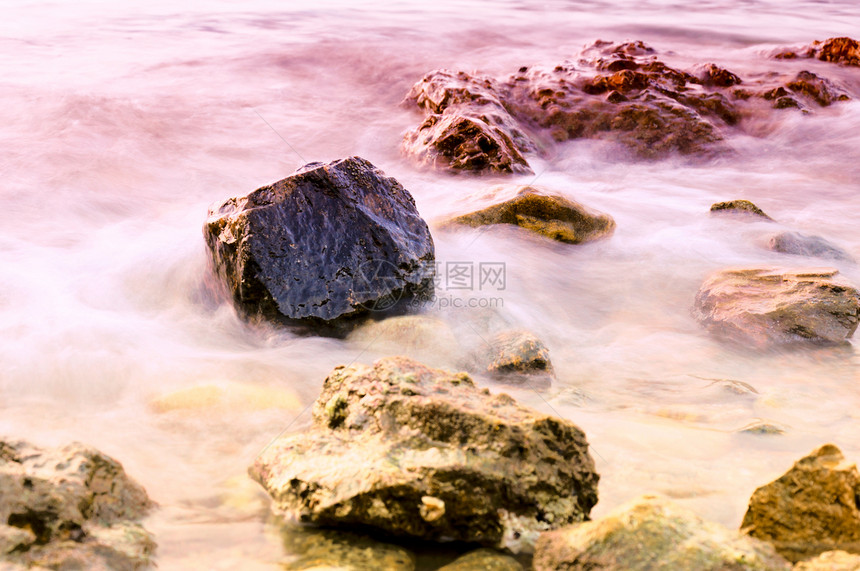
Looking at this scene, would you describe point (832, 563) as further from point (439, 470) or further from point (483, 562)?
point (439, 470)

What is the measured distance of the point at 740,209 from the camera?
Answer: 545 cm

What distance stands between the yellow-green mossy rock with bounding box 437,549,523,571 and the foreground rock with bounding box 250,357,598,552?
0.06 metres

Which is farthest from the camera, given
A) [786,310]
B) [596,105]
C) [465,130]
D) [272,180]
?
[596,105]

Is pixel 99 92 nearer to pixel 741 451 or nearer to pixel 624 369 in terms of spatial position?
pixel 624 369

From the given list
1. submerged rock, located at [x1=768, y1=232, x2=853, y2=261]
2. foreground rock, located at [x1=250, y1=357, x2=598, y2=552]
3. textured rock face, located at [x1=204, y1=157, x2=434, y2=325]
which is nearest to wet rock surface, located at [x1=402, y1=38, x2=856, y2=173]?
submerged rock, located at [x1=768, y1=232, x2=853, y2=261]

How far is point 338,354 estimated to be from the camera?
3.22m

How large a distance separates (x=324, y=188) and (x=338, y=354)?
2.94 feet

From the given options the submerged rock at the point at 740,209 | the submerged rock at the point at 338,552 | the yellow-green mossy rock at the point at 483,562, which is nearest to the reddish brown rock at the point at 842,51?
the submerged rock at the point at 740,209

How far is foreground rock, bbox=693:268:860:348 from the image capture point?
351cm

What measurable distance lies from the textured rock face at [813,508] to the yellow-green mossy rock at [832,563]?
0.15 meters

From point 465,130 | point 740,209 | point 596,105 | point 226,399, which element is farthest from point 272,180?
point 596,105

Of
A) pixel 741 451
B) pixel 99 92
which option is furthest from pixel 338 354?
pixel 99 92

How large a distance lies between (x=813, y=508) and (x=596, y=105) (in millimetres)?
6497

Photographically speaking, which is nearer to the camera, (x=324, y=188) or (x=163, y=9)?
(x=324, y=188)
